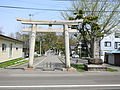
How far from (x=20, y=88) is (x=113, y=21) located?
15.4 meters

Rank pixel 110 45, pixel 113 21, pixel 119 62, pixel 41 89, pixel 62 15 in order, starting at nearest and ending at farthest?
pixel 41 89
pixel 113 21
pixel 62 15
pixel 119 62
pixel 110 45

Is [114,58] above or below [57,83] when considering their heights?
above

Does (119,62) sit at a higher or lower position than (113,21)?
lower

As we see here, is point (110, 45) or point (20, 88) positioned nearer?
point (20, 88)

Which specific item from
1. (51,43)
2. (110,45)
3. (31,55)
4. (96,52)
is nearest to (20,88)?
(31,55)

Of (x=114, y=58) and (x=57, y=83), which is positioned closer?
(x=57, y=83)

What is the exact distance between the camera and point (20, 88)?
25.2 ft

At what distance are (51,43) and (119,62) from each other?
42581 millimetres

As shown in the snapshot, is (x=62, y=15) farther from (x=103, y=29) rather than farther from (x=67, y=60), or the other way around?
(x=67, y=60)

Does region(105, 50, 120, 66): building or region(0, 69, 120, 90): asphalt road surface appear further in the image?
region(105, 50, 120, 66): building

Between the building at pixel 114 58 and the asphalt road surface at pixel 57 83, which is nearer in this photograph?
the asphalt road surface at pixel 57 83

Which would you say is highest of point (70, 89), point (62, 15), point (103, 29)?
point (62, 15)

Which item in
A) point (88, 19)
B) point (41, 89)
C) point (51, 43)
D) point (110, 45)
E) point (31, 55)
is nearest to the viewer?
point (41, 89)

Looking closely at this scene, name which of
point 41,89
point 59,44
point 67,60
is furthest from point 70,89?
point 59,44
